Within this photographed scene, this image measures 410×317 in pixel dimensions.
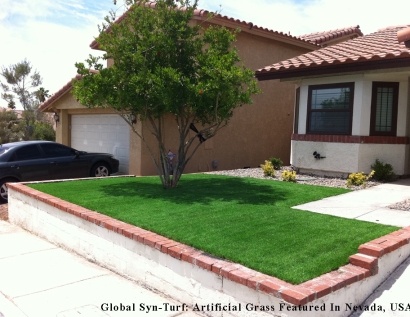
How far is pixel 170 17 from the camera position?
800 centimetres

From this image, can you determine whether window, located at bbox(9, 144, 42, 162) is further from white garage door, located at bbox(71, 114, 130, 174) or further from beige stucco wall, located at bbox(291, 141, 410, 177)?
beige stucco wall, located at bbox(291, 141, 410, 177)

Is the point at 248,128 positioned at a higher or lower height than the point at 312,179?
higher

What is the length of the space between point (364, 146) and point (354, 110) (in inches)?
35.4

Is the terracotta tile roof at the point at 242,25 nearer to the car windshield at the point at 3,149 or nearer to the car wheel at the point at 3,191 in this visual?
the car windshield at the point at 3,149

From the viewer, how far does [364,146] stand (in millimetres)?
9781

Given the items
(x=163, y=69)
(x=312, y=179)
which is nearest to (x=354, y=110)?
(x=312, y=179)

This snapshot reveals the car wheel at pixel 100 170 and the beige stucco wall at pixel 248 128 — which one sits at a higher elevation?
the beige stucco wall at pixel 248 128

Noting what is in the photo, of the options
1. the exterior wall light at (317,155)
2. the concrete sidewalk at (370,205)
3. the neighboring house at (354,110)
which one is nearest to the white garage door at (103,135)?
the neighboring house at (354,110)

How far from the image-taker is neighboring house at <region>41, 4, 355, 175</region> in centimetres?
1334

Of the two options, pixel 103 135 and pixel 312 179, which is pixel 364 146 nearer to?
pixel 312 179

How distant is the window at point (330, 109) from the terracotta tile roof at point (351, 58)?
1.89 ft

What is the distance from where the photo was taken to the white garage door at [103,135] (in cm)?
1409

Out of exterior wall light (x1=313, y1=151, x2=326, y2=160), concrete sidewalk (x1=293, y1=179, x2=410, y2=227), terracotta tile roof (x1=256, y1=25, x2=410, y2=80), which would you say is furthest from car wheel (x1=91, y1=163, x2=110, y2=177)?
concrete sidewalk (x1=293, y1=179, x2=410, y2=227)

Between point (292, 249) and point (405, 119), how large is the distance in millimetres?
7015
